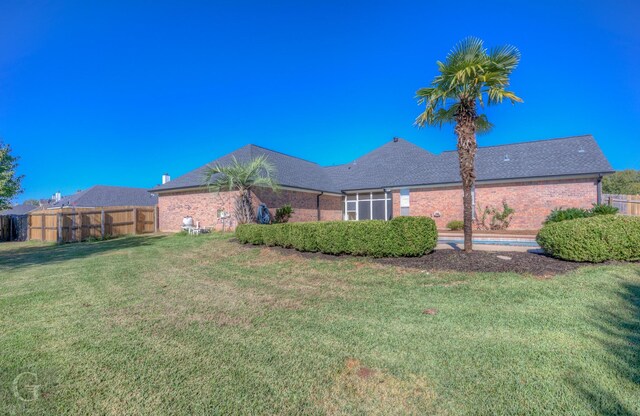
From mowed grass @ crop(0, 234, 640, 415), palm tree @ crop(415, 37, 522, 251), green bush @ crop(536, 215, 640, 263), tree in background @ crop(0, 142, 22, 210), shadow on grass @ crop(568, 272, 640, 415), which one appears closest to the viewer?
shadow on grass @ crop(568, 272, 640, 415)

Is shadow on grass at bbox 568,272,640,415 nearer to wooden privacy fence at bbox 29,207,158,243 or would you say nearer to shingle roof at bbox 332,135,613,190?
shingle roof at bbox 332,135,613,190

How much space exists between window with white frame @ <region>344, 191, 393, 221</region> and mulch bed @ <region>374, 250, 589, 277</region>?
43.2 ft

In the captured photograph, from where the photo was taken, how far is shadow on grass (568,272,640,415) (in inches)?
94.5

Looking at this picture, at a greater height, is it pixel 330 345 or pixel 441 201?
pixel 441 201

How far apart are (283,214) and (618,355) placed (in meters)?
15.2

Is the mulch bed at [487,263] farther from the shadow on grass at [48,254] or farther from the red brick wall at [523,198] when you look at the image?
the shadow on grass at [48,254]

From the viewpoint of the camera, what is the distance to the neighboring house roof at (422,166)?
53.2 ft

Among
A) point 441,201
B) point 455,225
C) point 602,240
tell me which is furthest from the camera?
point 441,201

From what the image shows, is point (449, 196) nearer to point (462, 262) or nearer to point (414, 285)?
point (462, 262)

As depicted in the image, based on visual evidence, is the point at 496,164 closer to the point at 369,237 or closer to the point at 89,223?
the point at 369,237

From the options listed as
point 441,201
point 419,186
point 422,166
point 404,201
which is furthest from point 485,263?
point 422,166

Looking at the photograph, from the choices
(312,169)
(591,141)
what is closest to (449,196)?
(591,141)

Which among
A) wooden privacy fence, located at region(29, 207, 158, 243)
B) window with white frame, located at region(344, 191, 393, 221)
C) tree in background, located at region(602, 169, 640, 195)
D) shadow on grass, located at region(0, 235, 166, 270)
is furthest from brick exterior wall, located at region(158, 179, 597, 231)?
tree in background, located at region(602, 169, 640, 195)

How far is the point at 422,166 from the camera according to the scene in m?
21.1
